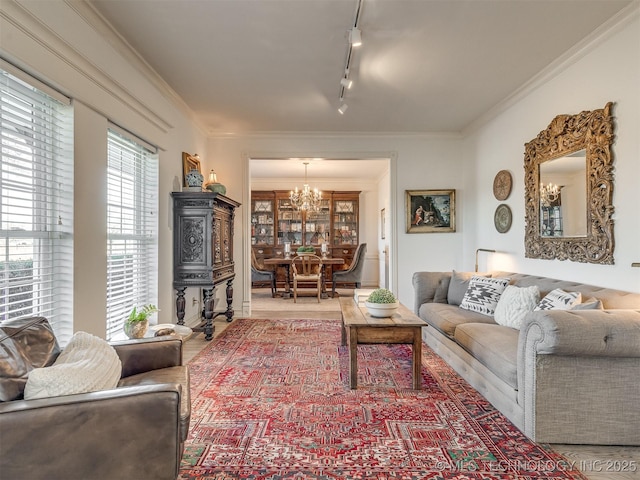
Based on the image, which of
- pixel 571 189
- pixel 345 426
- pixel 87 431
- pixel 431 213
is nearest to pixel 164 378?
pixel 87 431

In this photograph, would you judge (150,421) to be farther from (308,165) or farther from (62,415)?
(308,165)

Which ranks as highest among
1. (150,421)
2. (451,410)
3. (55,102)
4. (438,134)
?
(438,134)

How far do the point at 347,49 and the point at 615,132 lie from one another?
2132 millimetres

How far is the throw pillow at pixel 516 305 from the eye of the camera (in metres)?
2.76

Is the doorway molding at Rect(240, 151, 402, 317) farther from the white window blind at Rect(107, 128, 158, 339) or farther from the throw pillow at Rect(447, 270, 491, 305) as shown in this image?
the white window blind at Rect(107, 128, 158, 339)

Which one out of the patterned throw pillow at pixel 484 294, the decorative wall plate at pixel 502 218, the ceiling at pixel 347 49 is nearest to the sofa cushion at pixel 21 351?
the ceiling at pixel 347 49

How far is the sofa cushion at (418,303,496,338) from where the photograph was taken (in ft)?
10.0

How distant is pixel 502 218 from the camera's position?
420 centimetres

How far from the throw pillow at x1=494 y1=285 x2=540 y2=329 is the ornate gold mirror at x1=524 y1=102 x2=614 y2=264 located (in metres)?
0.51

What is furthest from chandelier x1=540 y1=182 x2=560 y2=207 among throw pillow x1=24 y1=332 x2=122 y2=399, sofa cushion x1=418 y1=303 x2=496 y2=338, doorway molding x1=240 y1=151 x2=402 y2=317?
throw pillow x1=24 y1=332 x2=122 y2=399

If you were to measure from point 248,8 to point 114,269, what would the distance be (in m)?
2.31

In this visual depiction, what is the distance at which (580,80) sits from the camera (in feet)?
9.62

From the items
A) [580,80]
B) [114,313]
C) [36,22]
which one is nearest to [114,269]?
[114,313]

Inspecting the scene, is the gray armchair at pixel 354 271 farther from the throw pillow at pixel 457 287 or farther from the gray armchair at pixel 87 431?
the gray armchair at pixel 87 431
